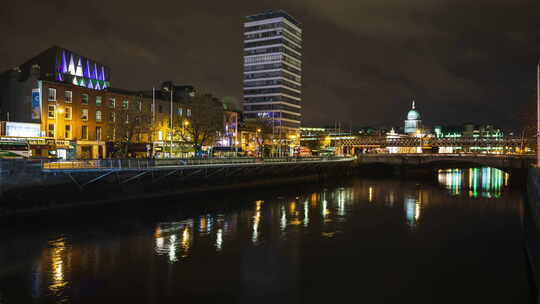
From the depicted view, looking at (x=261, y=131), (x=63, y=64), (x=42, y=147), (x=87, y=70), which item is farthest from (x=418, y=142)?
(x=42, y=147)

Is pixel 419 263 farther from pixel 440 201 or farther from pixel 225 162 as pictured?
pixel 225 162

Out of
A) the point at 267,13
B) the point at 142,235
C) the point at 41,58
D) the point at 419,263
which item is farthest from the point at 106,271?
the point at 267,13

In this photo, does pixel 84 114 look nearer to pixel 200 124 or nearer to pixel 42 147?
pixel 42 147

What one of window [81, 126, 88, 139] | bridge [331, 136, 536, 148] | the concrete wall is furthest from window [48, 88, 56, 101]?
bridge [331, 136, 536, 148]

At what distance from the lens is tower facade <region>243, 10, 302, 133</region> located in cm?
16712

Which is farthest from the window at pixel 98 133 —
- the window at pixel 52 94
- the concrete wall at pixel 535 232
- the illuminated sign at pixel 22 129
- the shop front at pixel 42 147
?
the concrete wall at pixel 535 232

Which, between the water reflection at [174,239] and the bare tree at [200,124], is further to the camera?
the bare tree at [200,124]

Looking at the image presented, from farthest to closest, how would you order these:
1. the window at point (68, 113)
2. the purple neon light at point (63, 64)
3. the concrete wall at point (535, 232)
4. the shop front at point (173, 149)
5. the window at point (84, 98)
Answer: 1. the purple neon light at point (63, 64)
2. the shop front at point (173, 149)
3. the window at point (84, 98)
4. the window at point (68, 113)
5. the concrete wall at point (535, 232)

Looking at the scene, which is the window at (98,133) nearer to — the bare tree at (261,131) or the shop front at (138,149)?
the shop front at (138,149)

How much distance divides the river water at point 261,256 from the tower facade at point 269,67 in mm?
123728

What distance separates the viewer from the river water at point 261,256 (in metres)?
21.2

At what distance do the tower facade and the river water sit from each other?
4871 inches

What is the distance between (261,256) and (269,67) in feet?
480

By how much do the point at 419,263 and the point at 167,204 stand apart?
1128 inches
